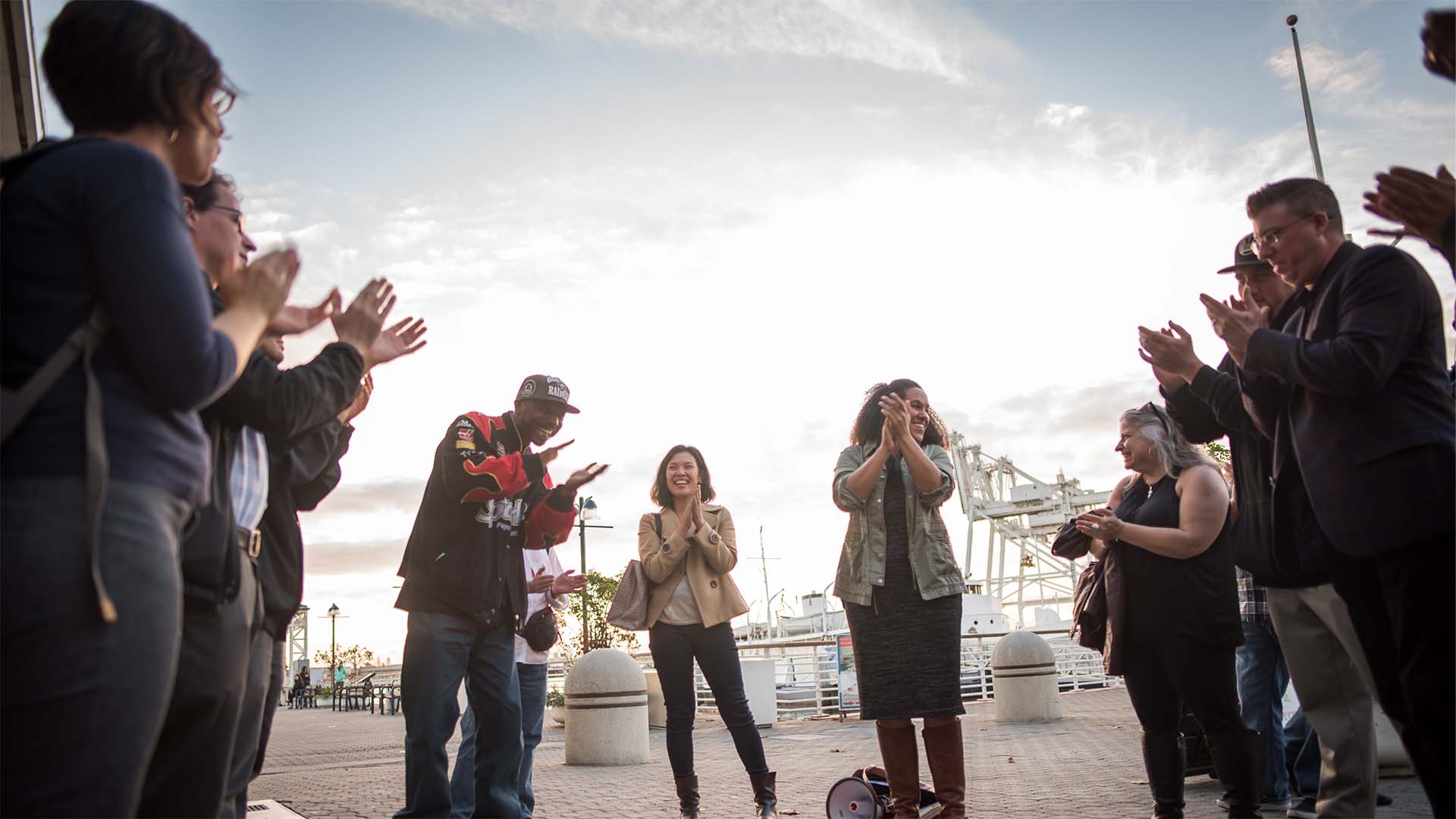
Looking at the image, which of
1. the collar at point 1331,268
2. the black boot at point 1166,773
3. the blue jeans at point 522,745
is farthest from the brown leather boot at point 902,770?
the collar at point 1331,268

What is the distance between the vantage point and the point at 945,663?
457cm

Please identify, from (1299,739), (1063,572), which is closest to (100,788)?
(1299,739)

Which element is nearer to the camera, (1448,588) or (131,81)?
(131,81)

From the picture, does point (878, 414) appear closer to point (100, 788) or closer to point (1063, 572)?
point (100, 788)

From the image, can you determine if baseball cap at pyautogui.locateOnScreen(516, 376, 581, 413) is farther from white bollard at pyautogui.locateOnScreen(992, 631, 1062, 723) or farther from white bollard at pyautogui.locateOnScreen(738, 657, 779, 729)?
white bollard at pyautogui.locateOnScreen(738, 657, 779, 729)

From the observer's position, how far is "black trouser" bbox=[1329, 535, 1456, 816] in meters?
2.55

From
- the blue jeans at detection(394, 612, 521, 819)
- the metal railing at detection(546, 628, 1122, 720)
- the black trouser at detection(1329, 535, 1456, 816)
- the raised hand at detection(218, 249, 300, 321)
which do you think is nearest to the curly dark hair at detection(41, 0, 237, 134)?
the raised hand at detection(218, 249, 300, 321)

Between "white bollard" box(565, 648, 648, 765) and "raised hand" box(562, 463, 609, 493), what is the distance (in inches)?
215

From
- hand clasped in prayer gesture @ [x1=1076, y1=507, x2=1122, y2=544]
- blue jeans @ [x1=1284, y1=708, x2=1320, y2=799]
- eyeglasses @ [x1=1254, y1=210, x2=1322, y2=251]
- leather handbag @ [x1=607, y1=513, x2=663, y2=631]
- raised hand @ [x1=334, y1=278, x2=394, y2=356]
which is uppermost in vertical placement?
eyeglasses @ [x1=1254, y1=210, x2=1322, y2=251]

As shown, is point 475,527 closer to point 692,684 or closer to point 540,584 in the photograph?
point 540,584

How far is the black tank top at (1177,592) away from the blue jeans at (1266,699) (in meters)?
1.03

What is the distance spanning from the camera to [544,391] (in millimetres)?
5035

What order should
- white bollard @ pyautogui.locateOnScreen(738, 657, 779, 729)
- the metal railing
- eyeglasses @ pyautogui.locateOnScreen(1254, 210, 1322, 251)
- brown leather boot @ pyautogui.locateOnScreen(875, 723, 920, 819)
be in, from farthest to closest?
the metal railing, white bollard @ pyautogui.locateOnScreen(738, 657, 779, 729), brown leather boot @ pyautogui.locateOnScreen(875, 723, 920, 819), eyeglasses @ pyautogui.locateOnScreen(1254, 210, 1322, 251)

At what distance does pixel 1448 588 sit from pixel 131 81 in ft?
10.4
